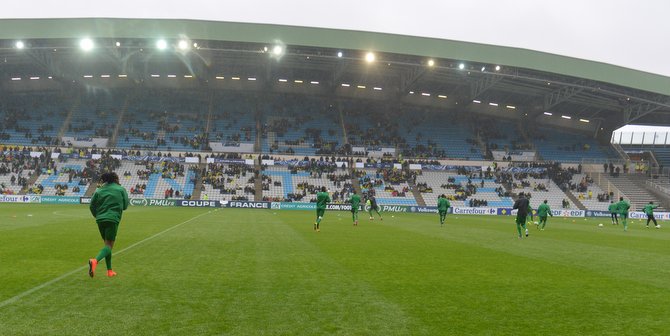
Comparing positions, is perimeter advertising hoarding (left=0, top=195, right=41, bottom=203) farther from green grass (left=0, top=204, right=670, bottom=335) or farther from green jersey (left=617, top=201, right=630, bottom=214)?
green jersey (left=617, top=201, right=630, bottom=214)

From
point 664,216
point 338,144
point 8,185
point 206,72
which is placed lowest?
point 8,185

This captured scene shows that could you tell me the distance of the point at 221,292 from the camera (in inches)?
302

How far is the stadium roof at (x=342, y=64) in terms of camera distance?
44438 mm

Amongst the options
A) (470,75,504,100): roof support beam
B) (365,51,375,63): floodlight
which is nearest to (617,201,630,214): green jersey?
(470,75,504,100): roof support beam

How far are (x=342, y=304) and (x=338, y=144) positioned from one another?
55.0 m

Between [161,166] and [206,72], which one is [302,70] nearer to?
[206,72]

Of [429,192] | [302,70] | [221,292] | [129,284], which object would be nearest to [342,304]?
[221,292]

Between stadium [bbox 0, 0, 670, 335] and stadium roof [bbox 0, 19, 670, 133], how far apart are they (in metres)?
0.23

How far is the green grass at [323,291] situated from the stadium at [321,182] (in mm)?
64

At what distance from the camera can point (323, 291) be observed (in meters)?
7.97

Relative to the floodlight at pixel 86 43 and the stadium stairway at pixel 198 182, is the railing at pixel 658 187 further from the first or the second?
the floodlight at pixel 86 43

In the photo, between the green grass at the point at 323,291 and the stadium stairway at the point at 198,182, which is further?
the stadium stairway at the point at 198,182

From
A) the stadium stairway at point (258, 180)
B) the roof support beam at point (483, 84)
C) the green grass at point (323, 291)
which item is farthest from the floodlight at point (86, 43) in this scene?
the roof support beam at point (483, 84)

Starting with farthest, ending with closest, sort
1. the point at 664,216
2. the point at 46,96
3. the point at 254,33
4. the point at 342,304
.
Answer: the point at 46,96, the point at 664,216, the point at 254,33, the point at 342,304
